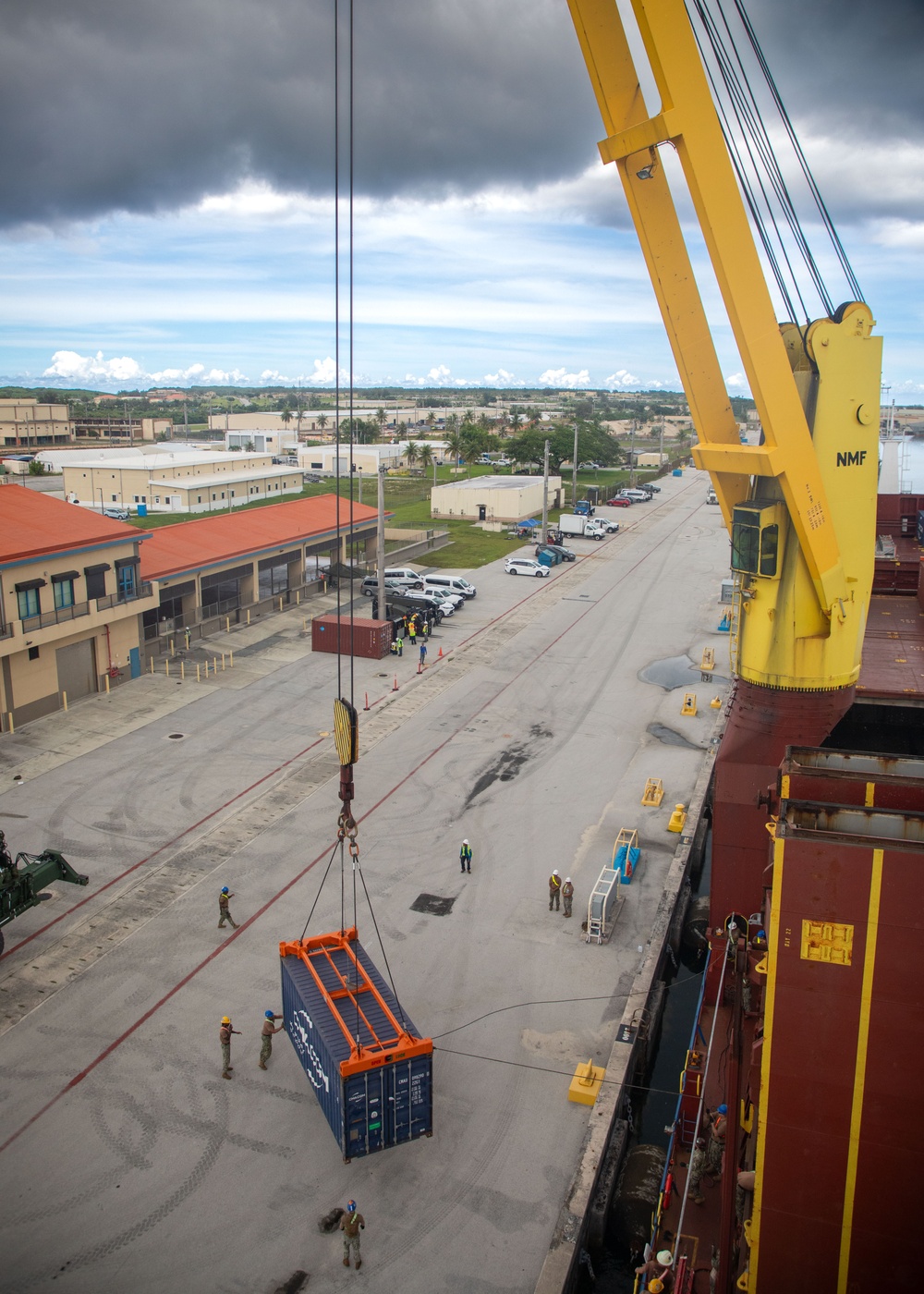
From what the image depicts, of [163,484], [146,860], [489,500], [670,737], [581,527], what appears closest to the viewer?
[146,860]

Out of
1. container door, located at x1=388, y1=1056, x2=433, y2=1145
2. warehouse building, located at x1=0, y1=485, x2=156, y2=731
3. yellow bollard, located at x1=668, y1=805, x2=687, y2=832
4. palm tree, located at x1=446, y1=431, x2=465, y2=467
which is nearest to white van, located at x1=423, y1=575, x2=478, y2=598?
warehouse building, located at x1=0, y1=485, x2=156, y2=731

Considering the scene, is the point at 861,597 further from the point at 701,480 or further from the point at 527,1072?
the point at 701,480

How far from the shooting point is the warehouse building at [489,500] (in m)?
68.2

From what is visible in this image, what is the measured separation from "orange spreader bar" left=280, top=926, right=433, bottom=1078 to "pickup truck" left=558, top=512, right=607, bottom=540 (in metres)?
51.5

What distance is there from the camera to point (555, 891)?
17.7 metres

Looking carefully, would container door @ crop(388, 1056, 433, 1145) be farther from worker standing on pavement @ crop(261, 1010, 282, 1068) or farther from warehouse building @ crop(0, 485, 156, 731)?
warehouse building @ crop(0, 485, 156, 731)

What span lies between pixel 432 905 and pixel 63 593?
1636cm

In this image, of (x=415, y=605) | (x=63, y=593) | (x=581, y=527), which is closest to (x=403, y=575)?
(x=415, y=605)

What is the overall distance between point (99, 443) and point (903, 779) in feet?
433

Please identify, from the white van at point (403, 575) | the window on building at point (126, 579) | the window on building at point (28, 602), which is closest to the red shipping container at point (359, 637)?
the window on building at point (126, 579)

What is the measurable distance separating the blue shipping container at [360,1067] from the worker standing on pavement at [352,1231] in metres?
1.20

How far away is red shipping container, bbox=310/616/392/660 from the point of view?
34469mm

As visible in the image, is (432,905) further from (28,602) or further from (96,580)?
(96,580)

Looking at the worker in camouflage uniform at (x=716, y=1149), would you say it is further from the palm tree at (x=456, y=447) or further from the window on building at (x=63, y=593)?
the palm tree at (x=456, y=447)
